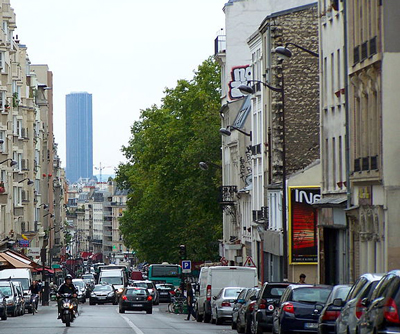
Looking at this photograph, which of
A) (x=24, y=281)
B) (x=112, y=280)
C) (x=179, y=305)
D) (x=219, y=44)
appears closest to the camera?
(x=24, y=281)

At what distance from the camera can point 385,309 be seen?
48.6ft

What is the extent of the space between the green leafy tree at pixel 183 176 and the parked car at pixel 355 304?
55.7m

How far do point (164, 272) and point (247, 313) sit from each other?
202 feet

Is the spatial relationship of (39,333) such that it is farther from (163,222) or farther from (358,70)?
(163,222)

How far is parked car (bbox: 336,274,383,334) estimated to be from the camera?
18156mm

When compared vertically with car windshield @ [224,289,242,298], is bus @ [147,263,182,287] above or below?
below

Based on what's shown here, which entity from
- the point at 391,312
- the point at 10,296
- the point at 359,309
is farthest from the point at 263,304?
the point at 10,296

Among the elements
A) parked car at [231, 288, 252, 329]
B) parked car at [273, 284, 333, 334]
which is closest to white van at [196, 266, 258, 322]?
parked car at [231, 288, 252, 329]

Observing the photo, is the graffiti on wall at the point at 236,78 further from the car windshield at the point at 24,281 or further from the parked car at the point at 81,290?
the car windshield at the point at 24,281

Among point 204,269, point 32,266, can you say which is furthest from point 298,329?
point 32,266

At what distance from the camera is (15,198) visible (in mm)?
86625

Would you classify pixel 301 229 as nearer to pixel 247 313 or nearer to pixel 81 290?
pixel 247 313

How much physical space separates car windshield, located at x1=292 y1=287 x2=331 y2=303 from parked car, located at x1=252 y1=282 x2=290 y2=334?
12.0ft

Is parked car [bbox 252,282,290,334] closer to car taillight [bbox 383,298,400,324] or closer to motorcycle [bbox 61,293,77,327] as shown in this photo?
motorcycle [bbox 61,293,77,327]
